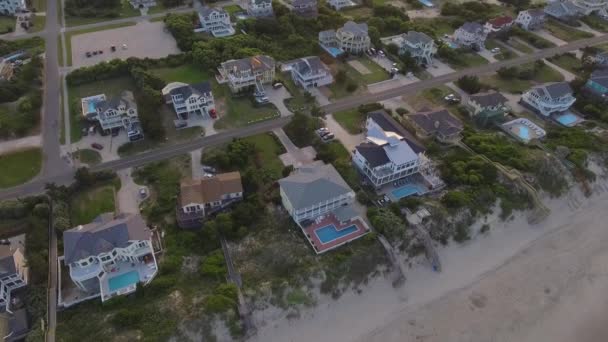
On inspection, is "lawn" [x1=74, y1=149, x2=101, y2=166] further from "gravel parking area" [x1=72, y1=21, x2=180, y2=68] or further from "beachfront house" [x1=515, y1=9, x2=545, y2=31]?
"beachfront house" [x1=515, y1=9, x2=545, y2=31]

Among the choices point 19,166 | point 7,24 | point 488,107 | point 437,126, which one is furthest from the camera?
point 7,24

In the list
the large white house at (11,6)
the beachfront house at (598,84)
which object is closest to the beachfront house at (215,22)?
the large white house at (11,6)

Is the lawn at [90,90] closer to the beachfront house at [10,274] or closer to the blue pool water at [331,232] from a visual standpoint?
the beachfront house at [10,274]

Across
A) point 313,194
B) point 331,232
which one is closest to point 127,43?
point 313,194

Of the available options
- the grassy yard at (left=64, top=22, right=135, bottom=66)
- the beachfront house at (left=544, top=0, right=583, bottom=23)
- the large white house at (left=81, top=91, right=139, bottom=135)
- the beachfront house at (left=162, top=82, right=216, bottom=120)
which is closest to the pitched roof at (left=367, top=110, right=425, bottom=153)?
the beachfront house at (left=162, top=82, right=216, bottom=120)

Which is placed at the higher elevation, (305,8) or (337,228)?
(305,8)

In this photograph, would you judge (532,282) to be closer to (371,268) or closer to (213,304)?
(371,268)

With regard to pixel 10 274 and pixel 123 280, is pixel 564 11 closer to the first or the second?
pixel 123 280
